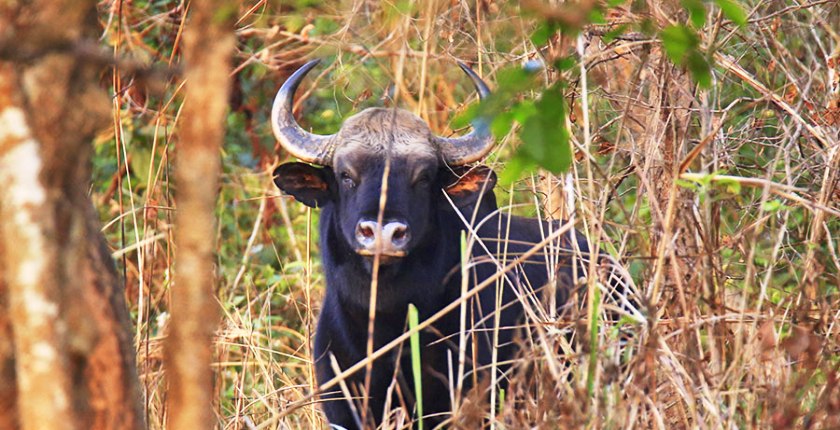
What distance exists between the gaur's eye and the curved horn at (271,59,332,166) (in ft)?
0.92

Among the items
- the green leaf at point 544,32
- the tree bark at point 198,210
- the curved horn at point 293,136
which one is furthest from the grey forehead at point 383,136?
the tree bark at point 198,210

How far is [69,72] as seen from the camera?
2154mm

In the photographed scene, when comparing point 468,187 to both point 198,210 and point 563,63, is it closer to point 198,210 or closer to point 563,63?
point 563,63

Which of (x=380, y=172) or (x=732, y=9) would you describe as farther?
(x=380, y=172)

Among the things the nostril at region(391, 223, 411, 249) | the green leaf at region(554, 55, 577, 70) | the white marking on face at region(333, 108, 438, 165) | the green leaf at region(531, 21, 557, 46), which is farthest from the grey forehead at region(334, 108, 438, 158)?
the green leaf at region(531, 21, 557, 46)

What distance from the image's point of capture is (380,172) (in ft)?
17.4

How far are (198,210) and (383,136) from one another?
12.4 ft

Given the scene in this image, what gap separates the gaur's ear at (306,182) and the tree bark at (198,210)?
370 cm

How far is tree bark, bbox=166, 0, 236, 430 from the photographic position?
1899mm

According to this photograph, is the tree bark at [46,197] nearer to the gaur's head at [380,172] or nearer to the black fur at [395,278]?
the gaur's head at [380,172]

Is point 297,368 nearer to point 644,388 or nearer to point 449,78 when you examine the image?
point 449,78

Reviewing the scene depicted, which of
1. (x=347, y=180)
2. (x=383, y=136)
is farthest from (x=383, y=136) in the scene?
(x=347, y=180)

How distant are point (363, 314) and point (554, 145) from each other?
336 cm

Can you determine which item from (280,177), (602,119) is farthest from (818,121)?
(280,177)
